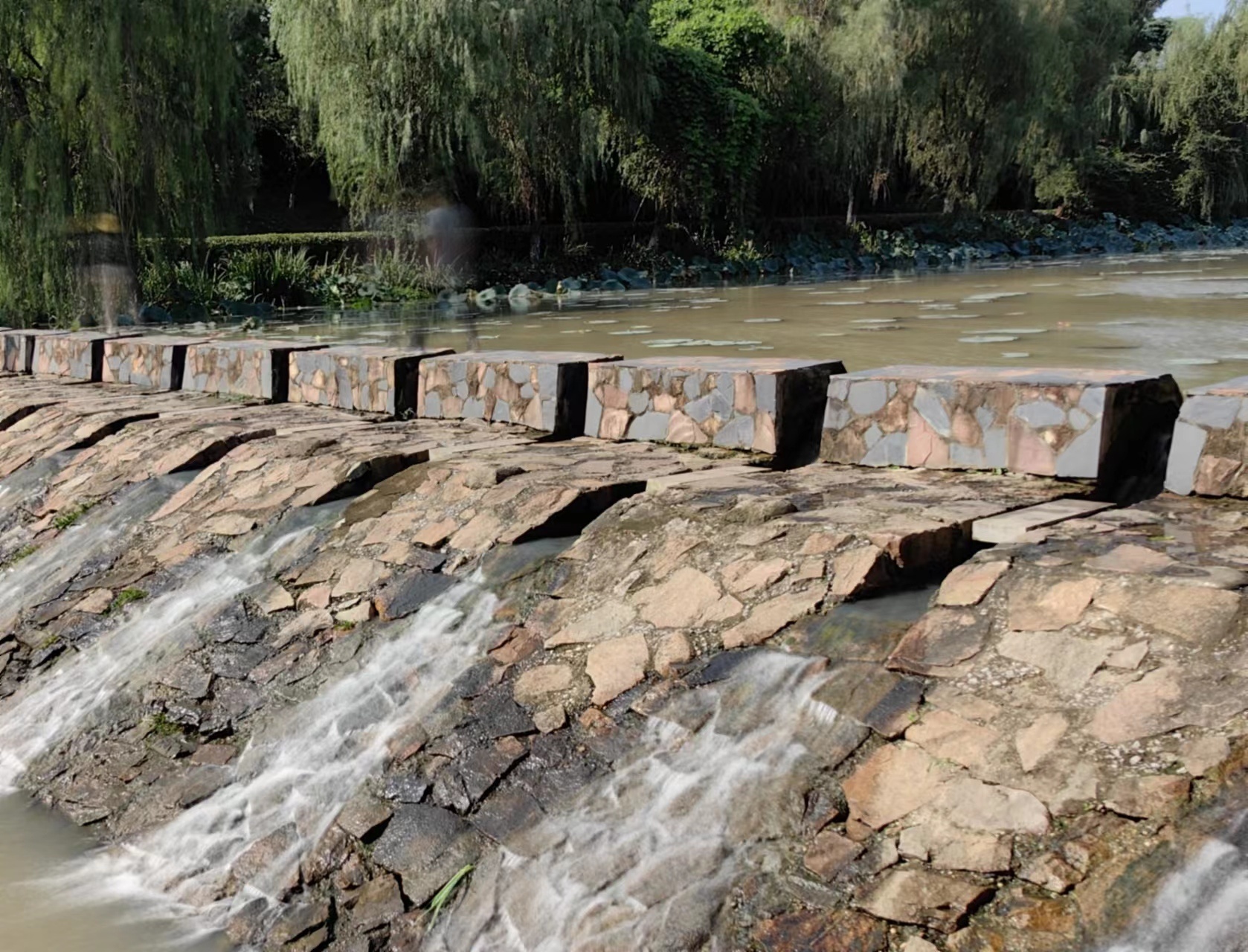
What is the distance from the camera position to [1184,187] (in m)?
36.3

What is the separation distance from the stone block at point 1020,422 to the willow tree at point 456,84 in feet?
53.4

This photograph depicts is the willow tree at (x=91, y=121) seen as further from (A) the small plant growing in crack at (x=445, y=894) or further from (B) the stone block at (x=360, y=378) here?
(A) the small plant growing in crack at (x=445, y=894)

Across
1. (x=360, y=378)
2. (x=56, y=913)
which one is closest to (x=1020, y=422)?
(x=56, y=913)

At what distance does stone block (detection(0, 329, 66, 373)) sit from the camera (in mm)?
11039

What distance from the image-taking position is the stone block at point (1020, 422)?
12.6 feet

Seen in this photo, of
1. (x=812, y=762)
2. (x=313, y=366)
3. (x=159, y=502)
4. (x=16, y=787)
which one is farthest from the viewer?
(x=313, y=366)

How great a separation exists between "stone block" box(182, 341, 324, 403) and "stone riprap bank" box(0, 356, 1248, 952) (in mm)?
2495

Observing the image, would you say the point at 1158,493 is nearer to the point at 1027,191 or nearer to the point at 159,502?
the point at 159,502

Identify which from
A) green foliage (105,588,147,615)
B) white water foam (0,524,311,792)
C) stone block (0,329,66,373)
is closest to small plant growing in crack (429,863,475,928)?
white water foam (0,524,311,792)

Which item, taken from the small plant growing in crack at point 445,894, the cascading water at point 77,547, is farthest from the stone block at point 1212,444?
the cascading water at point 77,547

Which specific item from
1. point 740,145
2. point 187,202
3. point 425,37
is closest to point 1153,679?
point 187,202

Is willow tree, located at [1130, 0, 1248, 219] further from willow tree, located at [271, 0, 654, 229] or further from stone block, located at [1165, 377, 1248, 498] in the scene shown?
stone block, located at [1165, 377, 1248, 498]

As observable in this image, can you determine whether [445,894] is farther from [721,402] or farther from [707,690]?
[721,402]

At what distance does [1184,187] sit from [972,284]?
21916 millimetres
